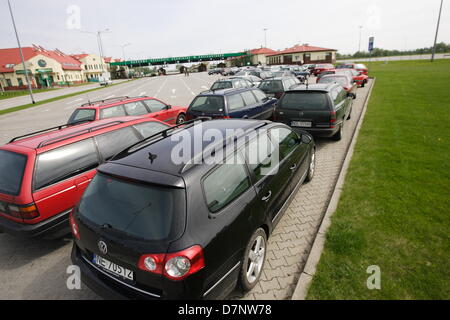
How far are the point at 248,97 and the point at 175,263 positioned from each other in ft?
23.3

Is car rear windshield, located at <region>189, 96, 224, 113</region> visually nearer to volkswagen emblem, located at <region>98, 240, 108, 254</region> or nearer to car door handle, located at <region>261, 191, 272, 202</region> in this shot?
car door handle, located at <region>261, 191, 272, 202</region>

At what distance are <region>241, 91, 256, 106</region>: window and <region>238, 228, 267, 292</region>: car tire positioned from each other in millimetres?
5811

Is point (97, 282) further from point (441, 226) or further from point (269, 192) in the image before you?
point (441, 226)

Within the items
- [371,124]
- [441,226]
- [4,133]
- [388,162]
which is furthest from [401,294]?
[4,133]

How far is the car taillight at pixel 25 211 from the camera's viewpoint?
339cm

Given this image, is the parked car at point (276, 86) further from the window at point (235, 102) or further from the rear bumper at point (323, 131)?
the rear bumper at point (323, 131)

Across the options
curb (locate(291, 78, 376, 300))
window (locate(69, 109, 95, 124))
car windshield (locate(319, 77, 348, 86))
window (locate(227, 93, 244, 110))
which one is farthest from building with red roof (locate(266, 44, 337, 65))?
curb (locate(291, 78, 376, 300))

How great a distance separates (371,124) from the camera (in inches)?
352

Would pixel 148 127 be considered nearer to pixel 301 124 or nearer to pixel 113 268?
pixel 113 268

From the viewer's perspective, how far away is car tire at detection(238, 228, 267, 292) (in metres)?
2.81

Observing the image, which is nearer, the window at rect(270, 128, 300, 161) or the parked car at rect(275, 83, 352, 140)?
the window at rect(270, 128, 300, 161)

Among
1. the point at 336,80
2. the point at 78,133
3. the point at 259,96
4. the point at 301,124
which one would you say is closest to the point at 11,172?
the point at 78,133

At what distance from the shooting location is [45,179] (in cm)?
359
